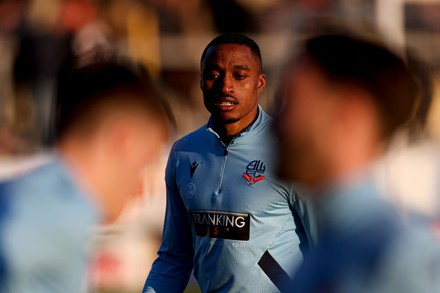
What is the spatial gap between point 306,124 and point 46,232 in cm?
107

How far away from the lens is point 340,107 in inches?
92.7

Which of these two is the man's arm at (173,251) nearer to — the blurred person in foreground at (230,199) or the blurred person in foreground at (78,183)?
the blurred person in foreground at (230,199)

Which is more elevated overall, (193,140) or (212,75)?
(212,75)

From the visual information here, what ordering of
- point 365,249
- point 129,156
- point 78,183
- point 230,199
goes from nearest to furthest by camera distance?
1. point 365,249
2. point 129,156
3. point 78,183
4. point 230,199

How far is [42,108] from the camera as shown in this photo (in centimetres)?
1157

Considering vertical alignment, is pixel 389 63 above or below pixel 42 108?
above

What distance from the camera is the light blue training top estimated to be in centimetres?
308

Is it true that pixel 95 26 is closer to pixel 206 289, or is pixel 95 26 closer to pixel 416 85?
pixel 206 289

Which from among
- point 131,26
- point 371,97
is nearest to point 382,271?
point 371,97

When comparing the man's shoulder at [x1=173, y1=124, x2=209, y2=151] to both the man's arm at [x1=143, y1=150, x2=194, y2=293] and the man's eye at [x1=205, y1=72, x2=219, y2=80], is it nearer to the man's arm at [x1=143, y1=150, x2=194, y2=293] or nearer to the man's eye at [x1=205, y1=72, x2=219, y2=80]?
the man's arm at [x1=143, y1=150, x2=194, y2=293]

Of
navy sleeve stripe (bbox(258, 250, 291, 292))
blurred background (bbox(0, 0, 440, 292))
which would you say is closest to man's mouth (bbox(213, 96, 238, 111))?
navy sleeve stripe (bbox(258, 250, 291, 292))

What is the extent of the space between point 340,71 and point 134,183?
0.98 metres

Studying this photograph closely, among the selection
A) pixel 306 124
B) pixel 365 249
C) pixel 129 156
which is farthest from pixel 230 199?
pixel 365 249

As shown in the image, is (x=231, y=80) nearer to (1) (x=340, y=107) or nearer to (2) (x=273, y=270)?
(2) (x=273, y=270)
